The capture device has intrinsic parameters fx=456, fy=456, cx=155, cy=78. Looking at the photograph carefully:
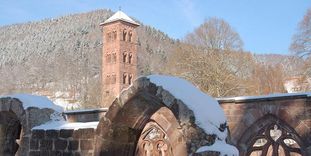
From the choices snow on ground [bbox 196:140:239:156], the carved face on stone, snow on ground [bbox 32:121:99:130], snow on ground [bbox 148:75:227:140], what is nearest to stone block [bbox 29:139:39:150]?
snow on ground [bbox 32:121:99:130]

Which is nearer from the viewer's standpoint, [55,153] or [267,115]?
[55,153]

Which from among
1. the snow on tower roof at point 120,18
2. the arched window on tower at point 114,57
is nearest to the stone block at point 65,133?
the arched window on tower at point 114,57

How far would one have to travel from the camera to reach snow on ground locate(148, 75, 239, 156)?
404cm

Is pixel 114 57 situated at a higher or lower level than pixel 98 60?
lower

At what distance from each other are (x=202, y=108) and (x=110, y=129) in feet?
4.23

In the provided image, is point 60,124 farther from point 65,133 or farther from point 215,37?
point 215,37

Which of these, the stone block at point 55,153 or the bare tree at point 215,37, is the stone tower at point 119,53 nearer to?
the bare tree at point 215,37

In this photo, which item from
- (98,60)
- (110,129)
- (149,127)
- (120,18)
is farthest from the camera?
(98,60)

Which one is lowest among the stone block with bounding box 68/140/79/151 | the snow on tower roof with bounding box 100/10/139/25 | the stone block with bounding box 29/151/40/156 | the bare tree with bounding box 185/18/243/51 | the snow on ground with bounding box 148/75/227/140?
the stone block with bounding box 29/151/40/156

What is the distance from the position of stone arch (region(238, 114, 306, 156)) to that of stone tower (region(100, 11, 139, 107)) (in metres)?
40.1

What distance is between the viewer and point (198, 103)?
425 centimetres

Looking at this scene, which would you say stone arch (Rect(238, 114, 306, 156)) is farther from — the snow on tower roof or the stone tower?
the snow on tower roof

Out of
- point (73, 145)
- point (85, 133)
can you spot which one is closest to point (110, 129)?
point (85, 133)

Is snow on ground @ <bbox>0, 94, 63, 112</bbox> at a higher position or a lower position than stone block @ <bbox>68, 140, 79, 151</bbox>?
higher
